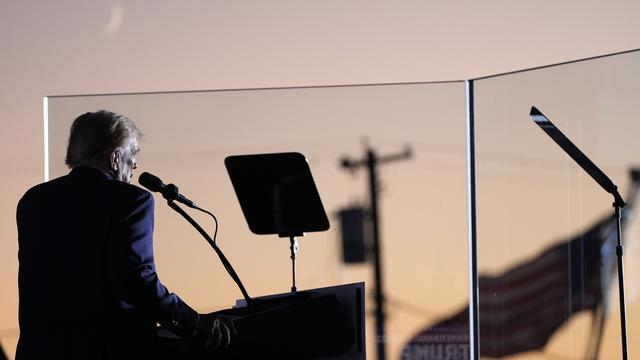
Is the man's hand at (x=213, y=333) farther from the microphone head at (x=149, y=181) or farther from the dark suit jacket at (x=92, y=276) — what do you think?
the microphone head at (x=149, y=181)

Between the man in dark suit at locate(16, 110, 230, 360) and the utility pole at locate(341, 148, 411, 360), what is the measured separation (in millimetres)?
1762

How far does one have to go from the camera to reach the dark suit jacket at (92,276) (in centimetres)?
184

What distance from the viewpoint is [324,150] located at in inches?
141

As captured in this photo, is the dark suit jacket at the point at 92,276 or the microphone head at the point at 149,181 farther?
the microphone head at the point at 149,181

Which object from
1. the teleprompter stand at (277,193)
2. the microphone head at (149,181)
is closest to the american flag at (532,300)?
the teleprompter stand at (277,193)

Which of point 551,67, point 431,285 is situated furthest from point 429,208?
point 551,67

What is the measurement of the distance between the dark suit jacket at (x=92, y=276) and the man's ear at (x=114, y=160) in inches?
2.8

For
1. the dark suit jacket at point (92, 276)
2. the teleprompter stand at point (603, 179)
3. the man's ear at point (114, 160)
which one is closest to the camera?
the dark suit jacket at point (92, 276)

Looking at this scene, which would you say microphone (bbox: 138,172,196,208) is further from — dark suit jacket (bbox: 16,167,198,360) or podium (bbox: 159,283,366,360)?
podium (bbox: 159,283,366,360)

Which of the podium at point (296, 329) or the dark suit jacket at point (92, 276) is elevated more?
the dark suit jacket at point (92, 276)

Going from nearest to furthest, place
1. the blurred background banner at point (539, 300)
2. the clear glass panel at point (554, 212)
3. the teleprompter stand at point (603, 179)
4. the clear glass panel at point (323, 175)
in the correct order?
the teleprompter stand at point (603, 179)
the clear glass panel at point (554, 212)
the blurred background banner at point (539, 300)
the clear glass panel at point (323, 175)

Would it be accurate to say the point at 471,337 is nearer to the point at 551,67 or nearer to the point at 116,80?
the point at 551,67

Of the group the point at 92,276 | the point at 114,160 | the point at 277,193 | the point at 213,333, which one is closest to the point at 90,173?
the point at 114,160

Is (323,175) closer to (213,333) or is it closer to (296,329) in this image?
(296,329)
